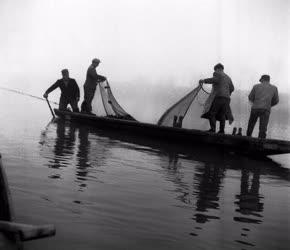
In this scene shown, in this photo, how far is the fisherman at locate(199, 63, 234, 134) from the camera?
39.9 ft

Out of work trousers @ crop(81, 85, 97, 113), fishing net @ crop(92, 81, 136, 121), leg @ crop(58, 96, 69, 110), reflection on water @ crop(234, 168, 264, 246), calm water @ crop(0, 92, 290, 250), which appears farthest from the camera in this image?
leg @ crop(58, 96, 69, 110)

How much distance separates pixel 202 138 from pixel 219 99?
1194mm

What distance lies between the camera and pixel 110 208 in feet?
17.1

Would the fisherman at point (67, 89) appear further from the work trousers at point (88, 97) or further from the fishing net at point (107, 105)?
the fishing net at point (107, 105)

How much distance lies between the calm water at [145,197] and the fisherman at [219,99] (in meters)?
1.88

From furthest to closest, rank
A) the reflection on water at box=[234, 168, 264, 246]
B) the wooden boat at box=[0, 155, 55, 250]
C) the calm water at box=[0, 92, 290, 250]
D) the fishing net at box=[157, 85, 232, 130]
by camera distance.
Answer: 1. the fishing net at box=[157, 85, 232, 130]
2. the reflection on water at box=[234, 168, 264, 246]
3. the calm water at box=[0, 92, 290, 250]
4. the wooden boat at box=[0, 155, 55, 250]

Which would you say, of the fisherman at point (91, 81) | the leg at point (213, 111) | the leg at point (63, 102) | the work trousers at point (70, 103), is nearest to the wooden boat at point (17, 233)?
the leg at point (213, 111)

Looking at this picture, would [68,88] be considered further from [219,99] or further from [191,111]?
[219,99]

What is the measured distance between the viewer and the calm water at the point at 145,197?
14.3 feet

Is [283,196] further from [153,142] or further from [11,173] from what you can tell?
[153,142]

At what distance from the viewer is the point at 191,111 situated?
521 inches

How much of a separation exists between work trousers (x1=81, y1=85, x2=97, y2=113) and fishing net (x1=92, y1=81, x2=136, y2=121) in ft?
0.90

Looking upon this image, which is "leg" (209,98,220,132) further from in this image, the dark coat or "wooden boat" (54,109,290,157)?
the dark coat

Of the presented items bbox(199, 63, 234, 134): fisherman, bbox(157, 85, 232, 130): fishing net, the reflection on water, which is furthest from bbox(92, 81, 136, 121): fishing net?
the reflection on water
